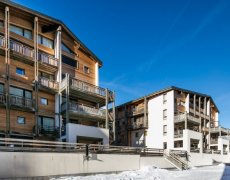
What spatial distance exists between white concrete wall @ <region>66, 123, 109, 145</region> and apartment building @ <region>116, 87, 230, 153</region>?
1360 centimetres

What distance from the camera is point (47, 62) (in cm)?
2742

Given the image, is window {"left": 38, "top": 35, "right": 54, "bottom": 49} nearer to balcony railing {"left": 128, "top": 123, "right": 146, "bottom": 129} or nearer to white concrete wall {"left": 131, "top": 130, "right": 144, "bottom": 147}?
balcony railing {"left": 128, "top": 123, "right": 146, "bottom": 129}

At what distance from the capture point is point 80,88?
2819 cm

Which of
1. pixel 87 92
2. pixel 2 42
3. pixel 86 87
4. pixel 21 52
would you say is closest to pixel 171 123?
pixel 87 92

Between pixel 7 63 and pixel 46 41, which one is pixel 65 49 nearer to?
pixel 46 41

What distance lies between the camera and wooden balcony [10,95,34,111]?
2343 cm

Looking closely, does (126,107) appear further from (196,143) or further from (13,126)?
(13,126)

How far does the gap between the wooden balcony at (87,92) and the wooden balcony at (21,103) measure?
4.39m

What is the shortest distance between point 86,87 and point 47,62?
495 centimetres

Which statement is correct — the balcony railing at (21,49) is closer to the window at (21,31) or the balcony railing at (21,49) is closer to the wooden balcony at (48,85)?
the window at (21,31)

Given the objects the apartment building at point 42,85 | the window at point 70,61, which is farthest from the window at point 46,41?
the window at point 70,61

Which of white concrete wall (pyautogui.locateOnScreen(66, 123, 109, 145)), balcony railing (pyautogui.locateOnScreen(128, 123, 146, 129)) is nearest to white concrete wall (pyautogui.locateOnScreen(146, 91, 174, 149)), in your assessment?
balcony railing (pyautogui.locateOnScreen(128, 123, 146, 129))

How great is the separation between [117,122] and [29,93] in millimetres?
26134

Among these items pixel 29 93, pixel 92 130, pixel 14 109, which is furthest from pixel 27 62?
pixel 92 130
